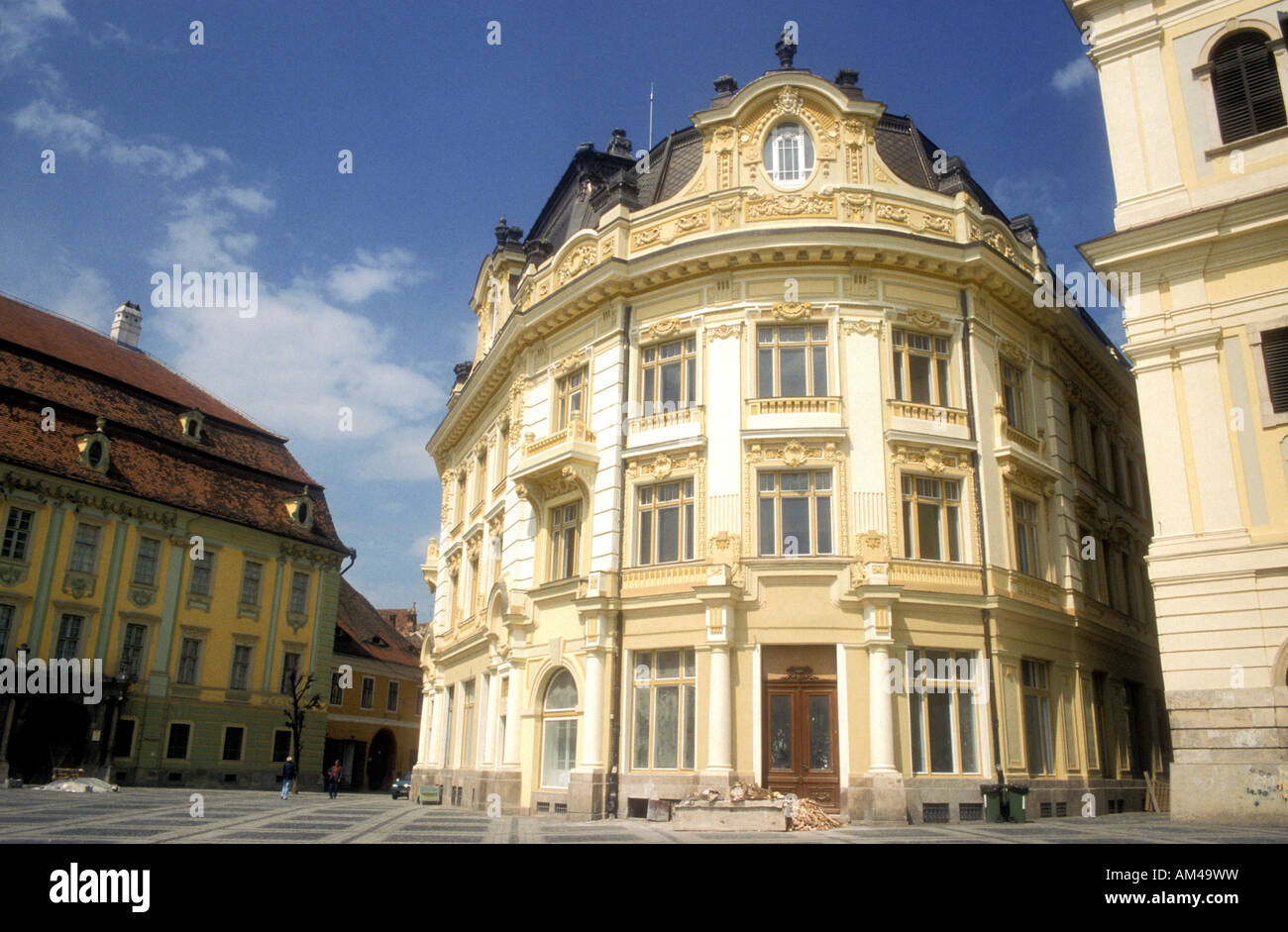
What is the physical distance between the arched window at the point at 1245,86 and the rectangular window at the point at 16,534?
41324 millimetres

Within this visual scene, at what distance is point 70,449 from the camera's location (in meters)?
38.4

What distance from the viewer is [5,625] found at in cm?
3556

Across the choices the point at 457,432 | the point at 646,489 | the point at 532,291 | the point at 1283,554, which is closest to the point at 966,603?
the point at 1283,554

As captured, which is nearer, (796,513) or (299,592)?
(796,513)

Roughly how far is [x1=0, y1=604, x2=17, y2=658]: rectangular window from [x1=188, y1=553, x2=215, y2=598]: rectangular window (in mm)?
7157

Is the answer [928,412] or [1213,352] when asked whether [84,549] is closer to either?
[928,412]

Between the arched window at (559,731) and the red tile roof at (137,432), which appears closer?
the arched window at (559,731)

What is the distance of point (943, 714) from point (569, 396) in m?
13.2

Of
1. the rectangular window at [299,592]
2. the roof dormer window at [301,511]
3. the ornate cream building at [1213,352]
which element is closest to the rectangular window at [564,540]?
the ornate cream building at [1213,352]

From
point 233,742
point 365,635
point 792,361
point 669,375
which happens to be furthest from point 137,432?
point 792,361

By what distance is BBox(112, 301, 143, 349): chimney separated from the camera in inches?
1991

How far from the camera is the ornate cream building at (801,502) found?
830 inches

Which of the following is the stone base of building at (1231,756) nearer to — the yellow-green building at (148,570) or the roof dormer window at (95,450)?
the yellow-green building at (148,570)
